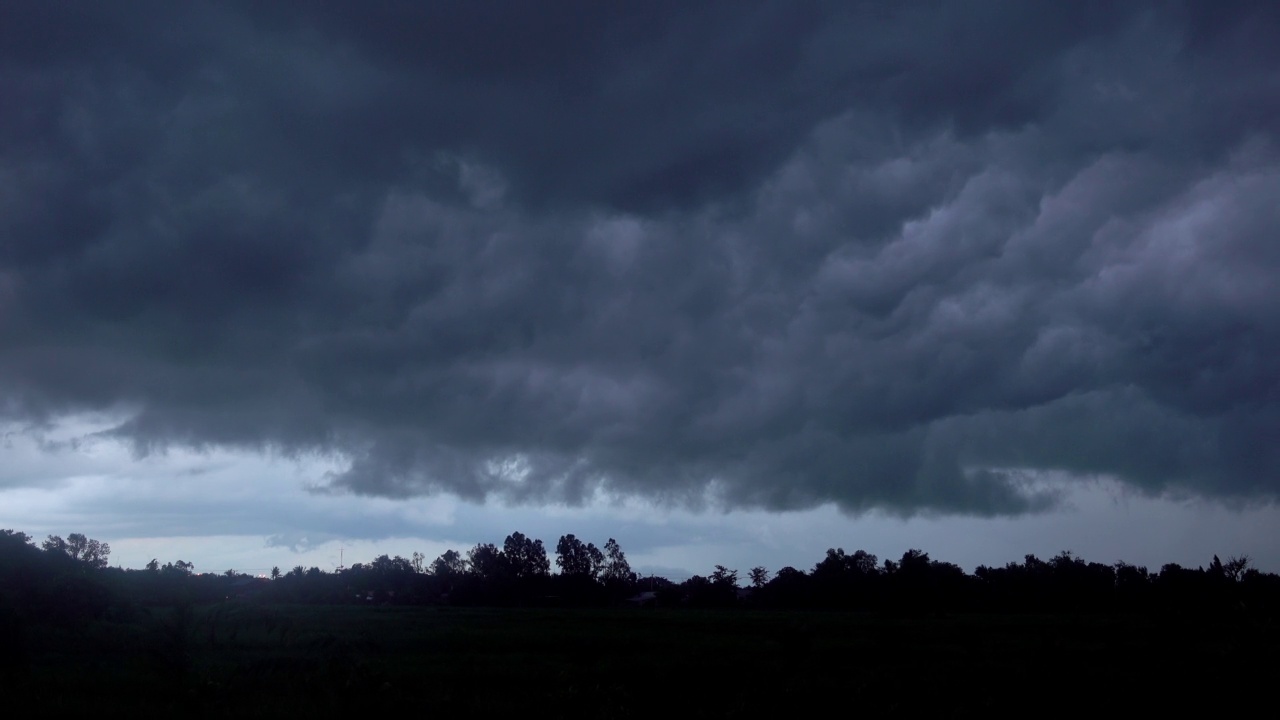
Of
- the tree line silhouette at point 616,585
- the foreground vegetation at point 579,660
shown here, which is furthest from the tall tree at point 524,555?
the foreground vegetation at point 579,660

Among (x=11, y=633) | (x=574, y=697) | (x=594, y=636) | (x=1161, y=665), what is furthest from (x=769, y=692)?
(x=594, y=636)

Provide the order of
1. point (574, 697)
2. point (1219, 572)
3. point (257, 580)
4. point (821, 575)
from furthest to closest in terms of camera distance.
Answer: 1. point (821, 575)
2. point (257, 580)
3. point (1219, 572)
4. point (574, 697)

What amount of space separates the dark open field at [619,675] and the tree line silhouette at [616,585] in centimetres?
365

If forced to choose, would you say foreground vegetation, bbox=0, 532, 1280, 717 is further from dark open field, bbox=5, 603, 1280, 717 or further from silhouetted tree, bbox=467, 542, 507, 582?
silhouetted tree, bbox=467, 542, 507, 582

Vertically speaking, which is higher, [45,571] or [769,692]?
[45,571]

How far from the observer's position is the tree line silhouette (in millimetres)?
42406

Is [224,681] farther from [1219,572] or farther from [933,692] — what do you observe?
[1219,572]

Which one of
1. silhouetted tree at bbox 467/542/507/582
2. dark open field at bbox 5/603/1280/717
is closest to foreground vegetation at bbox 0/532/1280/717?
dark open field at bbox 5/603/1280/717

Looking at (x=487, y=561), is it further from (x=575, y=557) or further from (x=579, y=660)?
(x=579, y=660)

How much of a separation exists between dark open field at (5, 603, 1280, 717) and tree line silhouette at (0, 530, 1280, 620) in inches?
144

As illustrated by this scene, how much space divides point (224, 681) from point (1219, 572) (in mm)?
92649

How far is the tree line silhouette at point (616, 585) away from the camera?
42406 millimetres

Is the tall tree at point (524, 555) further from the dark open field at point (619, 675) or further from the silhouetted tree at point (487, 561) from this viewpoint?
the dark open field at point (619, 675)

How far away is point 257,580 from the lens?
12050 centimetres
